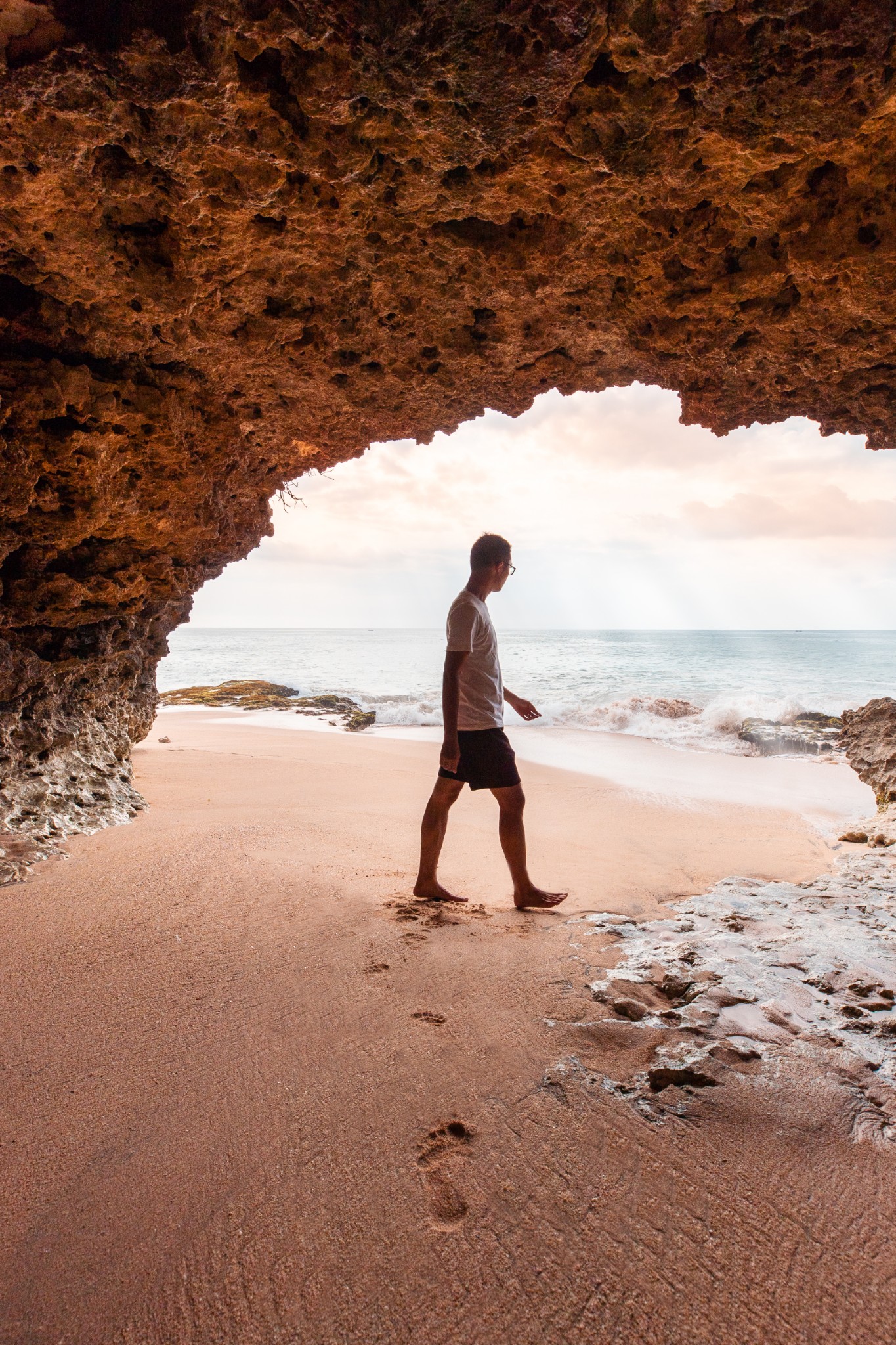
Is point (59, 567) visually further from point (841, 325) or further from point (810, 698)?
point (810, 698)

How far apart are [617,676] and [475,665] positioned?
2651cm

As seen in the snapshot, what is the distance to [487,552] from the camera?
346 cm

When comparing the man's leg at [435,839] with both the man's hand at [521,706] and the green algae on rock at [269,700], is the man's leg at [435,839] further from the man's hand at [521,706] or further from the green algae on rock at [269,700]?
the green algae on rock at [269,700]

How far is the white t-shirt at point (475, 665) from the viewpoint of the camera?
328cm

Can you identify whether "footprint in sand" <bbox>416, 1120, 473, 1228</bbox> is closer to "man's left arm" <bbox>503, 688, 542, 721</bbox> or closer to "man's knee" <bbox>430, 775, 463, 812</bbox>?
"man's knee" <bbox>430, 775, 463, 812</bbox>

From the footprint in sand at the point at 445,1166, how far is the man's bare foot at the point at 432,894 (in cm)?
166

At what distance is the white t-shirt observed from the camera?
3277mm

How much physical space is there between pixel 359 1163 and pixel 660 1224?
2.17 ft

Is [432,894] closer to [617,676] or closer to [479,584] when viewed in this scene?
[479,584]

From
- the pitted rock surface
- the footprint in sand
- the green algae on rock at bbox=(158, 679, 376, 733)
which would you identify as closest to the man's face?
the footprint in sand

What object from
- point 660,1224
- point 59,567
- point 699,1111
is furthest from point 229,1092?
point 59,567

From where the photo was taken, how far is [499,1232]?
126 centimetres

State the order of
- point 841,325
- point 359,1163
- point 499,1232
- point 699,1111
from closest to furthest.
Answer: point 499,1232 → point 359,1163 → point 699,1111 → point 841,325

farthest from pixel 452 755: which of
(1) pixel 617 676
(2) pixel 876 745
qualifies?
(1) pixel 617 676
